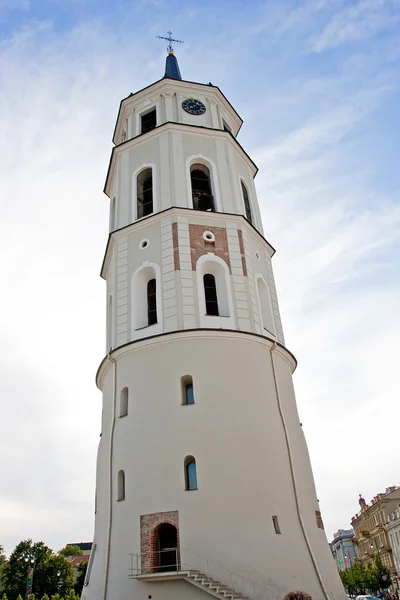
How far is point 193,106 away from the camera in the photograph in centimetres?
2545

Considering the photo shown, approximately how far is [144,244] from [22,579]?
51.9 m

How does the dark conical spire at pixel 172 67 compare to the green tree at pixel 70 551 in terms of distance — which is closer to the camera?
the dark conical spire at pixel 172 67

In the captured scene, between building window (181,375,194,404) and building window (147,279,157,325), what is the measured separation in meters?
3.08

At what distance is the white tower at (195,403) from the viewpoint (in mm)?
14109

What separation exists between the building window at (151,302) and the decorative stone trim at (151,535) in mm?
6798

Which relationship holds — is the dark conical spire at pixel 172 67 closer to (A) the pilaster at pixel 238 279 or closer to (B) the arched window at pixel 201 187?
(B) the arched window at pixel 201 187

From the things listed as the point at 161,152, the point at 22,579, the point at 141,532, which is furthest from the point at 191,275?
the point at 22,579

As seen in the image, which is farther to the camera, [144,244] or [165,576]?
[144,244]

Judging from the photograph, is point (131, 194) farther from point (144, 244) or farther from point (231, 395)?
point (231, 395)

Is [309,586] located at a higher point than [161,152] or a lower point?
lower

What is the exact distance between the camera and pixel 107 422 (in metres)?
17.9

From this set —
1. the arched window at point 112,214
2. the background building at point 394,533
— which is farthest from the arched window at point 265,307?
the background building at point 394,533

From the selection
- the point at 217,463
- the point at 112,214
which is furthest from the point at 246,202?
the point at 217,463

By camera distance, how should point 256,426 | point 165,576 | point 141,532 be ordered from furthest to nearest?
point 256,426 < point 141,532 < point 165,576
